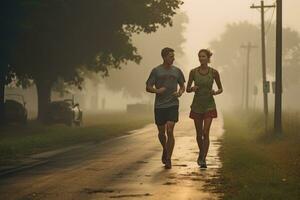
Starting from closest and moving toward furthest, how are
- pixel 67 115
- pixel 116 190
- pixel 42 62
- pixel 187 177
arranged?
pixel 116 190, pixel 187 177, pixel 42 62, pixel 67 115

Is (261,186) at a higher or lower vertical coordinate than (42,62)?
lower

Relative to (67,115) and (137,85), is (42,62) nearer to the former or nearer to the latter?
(67,115)

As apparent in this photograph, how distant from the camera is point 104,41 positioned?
34062 millimetres

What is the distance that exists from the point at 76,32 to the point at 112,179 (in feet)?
70.7

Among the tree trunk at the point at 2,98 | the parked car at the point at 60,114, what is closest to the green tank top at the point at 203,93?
the tree trunk at the point at 2,98

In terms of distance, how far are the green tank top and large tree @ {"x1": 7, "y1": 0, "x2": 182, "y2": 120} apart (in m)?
15.2

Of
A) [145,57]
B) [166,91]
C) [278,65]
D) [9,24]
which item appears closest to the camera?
[166,91]

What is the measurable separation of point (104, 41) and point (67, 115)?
21.9ft

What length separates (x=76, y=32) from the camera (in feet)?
105

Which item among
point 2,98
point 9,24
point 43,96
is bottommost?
point 2,98

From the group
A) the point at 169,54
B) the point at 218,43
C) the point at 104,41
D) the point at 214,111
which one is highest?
the point at 218,43

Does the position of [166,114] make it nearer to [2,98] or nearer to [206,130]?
[206,130]

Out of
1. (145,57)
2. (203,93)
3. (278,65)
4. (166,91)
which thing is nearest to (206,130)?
(203,93)

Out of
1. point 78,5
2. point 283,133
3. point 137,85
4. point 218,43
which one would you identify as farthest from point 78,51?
point 218,43
